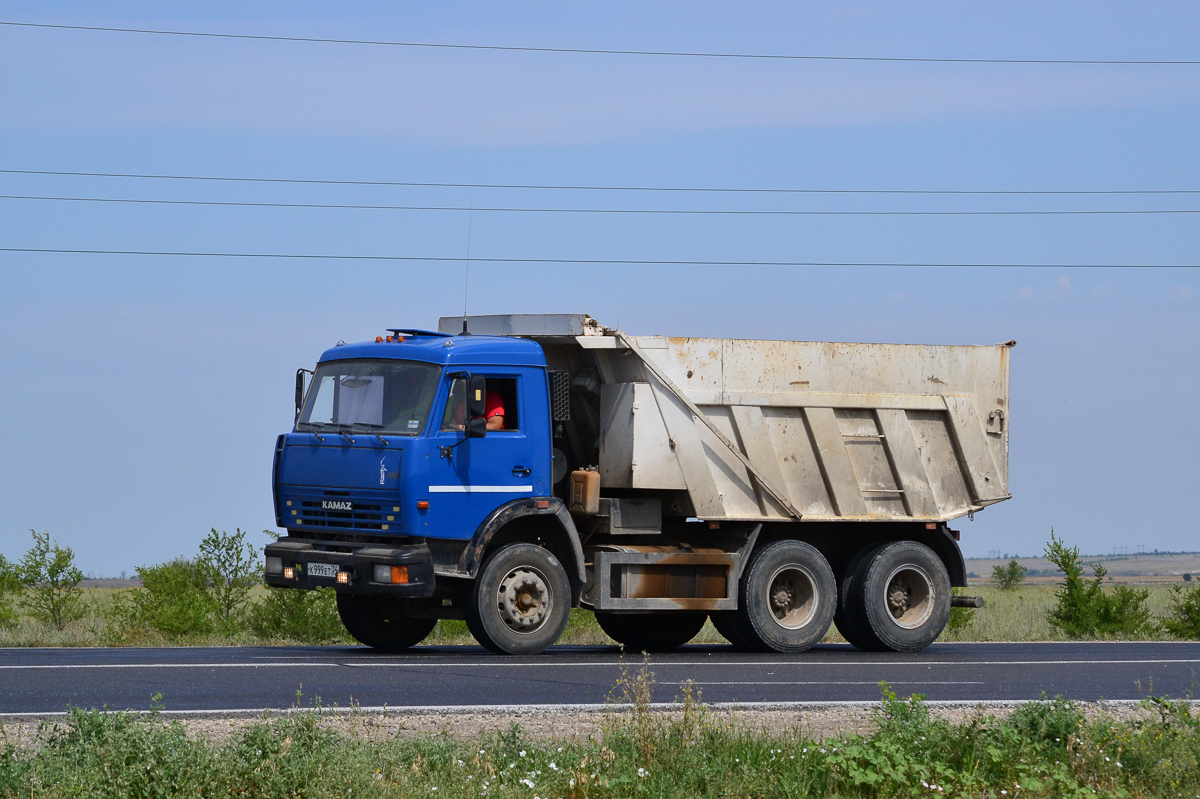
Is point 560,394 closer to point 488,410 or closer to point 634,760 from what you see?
point 488,410

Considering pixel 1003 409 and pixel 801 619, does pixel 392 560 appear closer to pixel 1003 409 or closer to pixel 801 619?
pixel 801 619

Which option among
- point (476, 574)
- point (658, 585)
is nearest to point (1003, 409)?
point (658, 585)

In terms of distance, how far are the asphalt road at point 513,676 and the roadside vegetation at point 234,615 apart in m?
3.13

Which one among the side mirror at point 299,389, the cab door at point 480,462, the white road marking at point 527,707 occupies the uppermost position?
the side mirror at point 299,389

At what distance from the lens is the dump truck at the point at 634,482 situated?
14.1 m

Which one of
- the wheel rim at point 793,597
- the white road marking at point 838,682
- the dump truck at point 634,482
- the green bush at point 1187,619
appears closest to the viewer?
the white road marking at point 838,682

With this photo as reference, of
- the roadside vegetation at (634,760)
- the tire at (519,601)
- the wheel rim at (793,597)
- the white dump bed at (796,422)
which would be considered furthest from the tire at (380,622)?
the roadside vegetation at (634,760)

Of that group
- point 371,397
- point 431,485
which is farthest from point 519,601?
point 371,397

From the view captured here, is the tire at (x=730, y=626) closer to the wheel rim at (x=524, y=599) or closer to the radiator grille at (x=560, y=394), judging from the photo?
the wheel rim at (x=524, y=599)

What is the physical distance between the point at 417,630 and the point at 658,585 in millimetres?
2724

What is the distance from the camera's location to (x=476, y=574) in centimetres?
1401

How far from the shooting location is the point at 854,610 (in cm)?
1638

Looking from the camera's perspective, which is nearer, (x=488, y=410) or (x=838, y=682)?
(x=838, y=682)

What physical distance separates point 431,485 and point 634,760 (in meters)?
6.76
